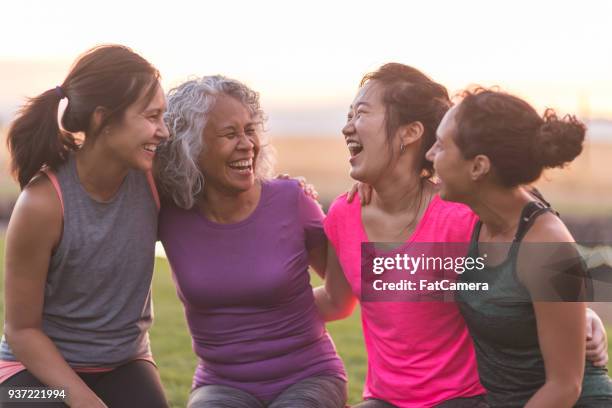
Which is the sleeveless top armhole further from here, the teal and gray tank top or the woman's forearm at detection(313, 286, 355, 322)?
the teal and gray tank top

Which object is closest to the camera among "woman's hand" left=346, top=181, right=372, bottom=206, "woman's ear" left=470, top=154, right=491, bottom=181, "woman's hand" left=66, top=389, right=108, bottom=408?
"woman's ear" left=470, top=154, right=491, bottom=181

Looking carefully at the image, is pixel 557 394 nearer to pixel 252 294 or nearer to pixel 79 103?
pixel 252 294

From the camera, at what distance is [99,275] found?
341 cm

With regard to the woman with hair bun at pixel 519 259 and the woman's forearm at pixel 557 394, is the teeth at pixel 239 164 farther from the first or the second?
the woman's forearm at pixel 557 394

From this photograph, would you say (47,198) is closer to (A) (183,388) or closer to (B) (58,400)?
(B) (58,400)

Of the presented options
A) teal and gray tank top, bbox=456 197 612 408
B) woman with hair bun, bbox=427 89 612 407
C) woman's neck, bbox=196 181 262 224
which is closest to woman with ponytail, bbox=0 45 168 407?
woman's neck, bbox=196 181 262 224

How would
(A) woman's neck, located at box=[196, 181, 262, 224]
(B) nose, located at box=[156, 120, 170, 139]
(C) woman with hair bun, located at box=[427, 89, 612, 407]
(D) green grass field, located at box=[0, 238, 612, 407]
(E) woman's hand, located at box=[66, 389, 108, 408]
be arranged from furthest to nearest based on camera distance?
(D) green grass field, located at box=[0, 238, 612, 407]
(A) woman's neck, located at box=[196, 181, 262, 224]
(B) nose, located at box=[156, 120, 170, 139]
(E) woman's hand, located at box=[66, 389, 108, 408]
(C) woman with hair bun, located at box=[427, 89, 612, 407]

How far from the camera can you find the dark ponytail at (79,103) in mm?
3301

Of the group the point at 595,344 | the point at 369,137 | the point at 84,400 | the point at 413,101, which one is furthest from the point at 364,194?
the point at 84,400

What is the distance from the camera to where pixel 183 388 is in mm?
5445

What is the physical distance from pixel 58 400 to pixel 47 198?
0.74m

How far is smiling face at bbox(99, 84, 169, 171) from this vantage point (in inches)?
131

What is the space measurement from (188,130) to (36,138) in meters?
0.59

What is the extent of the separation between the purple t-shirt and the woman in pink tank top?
0.66ft
